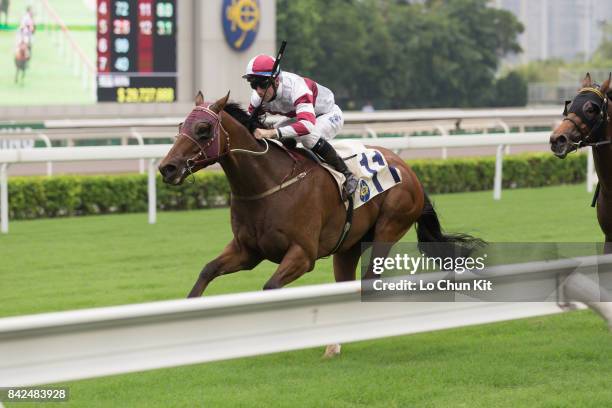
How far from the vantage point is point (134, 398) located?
4258 mm

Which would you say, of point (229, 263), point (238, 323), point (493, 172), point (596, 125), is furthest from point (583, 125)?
point (493, 172)

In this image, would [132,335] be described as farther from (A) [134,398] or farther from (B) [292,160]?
(B) [292,160]

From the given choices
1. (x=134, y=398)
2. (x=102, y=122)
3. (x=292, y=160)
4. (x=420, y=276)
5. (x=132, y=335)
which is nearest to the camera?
(x=132, y=335)

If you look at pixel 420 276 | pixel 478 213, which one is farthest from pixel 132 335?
pixel 478 213

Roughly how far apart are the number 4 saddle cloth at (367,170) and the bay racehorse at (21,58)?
43.9 ft

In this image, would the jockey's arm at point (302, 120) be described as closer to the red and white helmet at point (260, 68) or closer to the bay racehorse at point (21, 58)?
the red and white helmet at point (260, 68)

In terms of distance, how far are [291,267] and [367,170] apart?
0.82 meters

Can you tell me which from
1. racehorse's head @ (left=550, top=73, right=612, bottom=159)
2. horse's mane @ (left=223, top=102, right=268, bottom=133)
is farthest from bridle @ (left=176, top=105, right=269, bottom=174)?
racehorse's head @ (left=550, top=73, right=612, bottom=159)

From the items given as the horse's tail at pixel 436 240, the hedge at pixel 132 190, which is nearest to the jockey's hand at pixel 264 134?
the horse's tail at pixel 436 240

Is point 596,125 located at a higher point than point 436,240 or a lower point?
higher

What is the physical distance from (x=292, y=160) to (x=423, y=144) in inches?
224

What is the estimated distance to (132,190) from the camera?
35.2ft

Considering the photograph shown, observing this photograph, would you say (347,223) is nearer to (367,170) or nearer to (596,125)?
(367,170)

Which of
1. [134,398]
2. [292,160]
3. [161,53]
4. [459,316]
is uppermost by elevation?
[161,53]
